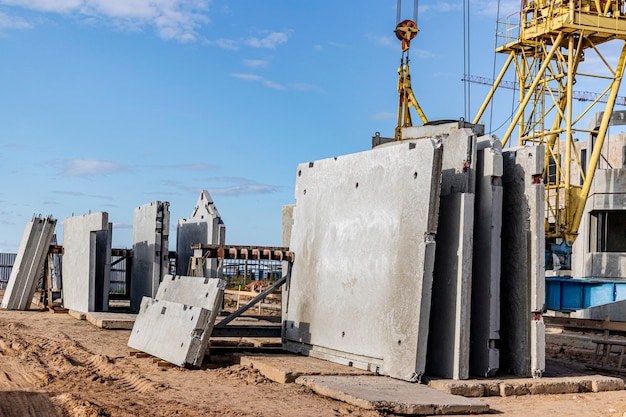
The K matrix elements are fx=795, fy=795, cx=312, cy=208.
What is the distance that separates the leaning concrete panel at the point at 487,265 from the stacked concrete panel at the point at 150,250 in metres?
9.76

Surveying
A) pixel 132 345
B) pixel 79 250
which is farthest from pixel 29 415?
pixel 79 250

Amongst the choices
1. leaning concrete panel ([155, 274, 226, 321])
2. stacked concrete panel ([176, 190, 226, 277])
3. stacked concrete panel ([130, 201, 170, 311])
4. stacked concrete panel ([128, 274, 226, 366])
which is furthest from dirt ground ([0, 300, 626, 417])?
stacked concrete panel ([176, 190, 226, 277])

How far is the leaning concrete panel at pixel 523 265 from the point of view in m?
9.66

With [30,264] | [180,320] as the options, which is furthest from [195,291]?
[30,264]

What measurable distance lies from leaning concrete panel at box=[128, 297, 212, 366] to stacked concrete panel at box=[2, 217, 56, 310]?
9.81m

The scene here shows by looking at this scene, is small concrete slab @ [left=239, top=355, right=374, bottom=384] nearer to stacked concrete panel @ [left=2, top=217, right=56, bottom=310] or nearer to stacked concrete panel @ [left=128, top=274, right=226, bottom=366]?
stacked concrete panel @ [left=128, top=274, right=226, bottom=366]

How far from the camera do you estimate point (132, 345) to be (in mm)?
11891

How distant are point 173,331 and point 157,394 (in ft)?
7.72

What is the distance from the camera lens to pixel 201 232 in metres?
20.3

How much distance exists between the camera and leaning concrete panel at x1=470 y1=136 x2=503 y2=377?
961cm

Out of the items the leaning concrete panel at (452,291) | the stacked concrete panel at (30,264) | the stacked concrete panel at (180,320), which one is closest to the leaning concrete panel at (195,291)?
the stacked concrete panel at (180,320)

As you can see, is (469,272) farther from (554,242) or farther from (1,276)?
(1,276)

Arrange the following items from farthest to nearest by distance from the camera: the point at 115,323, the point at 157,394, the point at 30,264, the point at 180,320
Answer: the point at 30,264
the point at 115,323
the point at 180,320
the point at 157,394

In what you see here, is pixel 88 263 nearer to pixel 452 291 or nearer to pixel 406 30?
pixel 452 291
